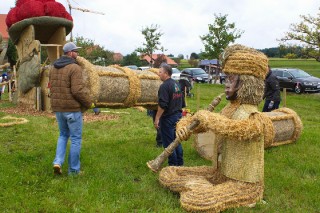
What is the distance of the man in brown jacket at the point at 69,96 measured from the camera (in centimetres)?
514

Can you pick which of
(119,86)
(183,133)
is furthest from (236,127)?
(119,86)

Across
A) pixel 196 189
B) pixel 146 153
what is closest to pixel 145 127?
pixel 146 153

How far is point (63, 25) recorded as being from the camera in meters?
13.5

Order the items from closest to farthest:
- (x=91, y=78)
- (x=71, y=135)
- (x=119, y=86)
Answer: (x=71, y=135), (x=91, y=78), (x=119, y=86)

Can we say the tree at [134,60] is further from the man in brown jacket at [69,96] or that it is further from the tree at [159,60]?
the man in brown jacket at [69,96]

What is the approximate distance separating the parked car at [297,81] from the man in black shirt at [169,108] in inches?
676

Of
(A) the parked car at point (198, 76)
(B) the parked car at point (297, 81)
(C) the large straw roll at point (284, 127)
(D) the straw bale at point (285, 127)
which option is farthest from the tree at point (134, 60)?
(D) the straw bale at point (285, 127)

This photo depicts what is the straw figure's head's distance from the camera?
14.1 ft

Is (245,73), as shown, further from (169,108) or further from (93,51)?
(93,51)

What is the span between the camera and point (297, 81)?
70.0ft

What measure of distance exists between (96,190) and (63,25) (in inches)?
396

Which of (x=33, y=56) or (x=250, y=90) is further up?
(x=33, y=56)

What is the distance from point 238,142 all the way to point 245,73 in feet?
2.74

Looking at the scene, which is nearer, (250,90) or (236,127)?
(236,127)
